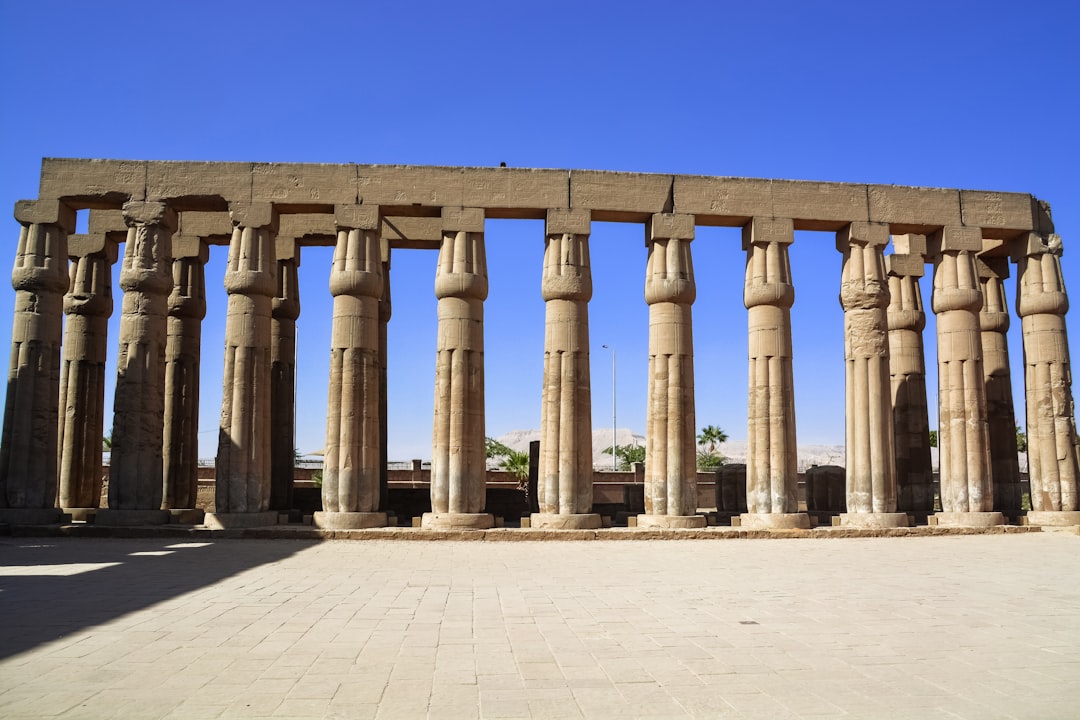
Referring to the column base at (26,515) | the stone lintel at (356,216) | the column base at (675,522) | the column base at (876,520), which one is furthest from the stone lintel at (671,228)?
the column base at (26,515)

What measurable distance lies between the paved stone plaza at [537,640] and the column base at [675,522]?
623cm

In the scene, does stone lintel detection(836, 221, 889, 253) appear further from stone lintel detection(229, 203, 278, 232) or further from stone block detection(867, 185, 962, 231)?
stone lintel detection(229, 203, 278, 232)

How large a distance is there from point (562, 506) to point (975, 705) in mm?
14879

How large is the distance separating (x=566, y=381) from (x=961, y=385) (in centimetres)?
978

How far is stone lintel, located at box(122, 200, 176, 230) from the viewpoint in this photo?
66.9ft

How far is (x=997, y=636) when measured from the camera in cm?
747

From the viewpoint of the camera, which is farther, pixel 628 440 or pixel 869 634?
pixel 628 440

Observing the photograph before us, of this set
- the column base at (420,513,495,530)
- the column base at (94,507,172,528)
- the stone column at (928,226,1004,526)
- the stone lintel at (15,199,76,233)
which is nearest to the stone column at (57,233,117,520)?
the stone lintel at (15,199,76,233)

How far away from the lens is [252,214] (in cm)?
2056

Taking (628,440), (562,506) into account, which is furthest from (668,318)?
(628,440)

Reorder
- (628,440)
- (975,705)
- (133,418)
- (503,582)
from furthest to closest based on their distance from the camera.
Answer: (628,440) < (133,418) < (503,582) < (975,705)

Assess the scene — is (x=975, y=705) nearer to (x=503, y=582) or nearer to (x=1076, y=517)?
(x=503, y=582)

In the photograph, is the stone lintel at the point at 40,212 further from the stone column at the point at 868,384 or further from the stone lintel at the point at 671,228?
the stone column at the point at 868,384

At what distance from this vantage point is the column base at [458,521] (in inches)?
770
